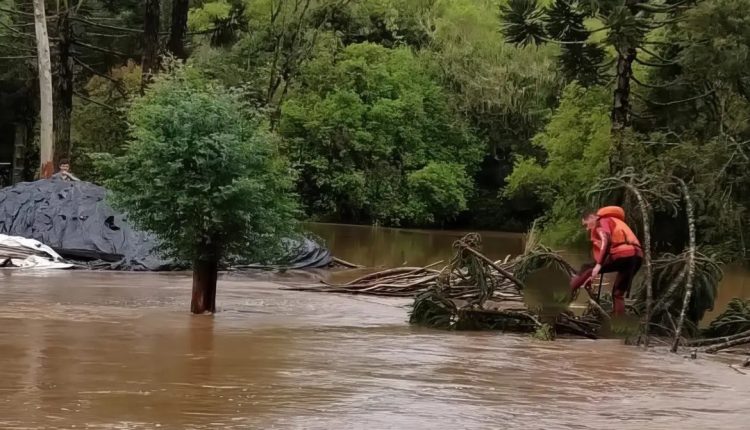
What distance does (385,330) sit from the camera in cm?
1410

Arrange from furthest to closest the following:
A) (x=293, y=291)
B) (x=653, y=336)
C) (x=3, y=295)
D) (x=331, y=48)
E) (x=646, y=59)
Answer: (x=331, y=48)
(x=646, y=59)
(x=293, y=291)
(x=3, y=295)
(x=653, y=336)

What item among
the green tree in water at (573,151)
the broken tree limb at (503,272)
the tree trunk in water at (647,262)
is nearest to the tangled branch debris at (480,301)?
the broken tree limb at (503,272)

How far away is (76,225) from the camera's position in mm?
25156

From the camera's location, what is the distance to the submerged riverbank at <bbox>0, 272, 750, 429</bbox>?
8.16 meters

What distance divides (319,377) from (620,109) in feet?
74.2

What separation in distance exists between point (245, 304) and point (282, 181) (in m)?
3.31

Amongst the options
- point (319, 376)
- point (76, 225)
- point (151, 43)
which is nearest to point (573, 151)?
point (151, 43)

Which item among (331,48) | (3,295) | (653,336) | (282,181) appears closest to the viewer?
(653,336)

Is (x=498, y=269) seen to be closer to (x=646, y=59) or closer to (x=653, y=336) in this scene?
(x=653, y=336)

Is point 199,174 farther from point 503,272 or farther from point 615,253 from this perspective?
point 615,253

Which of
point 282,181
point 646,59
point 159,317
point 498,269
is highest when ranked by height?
point 646,59

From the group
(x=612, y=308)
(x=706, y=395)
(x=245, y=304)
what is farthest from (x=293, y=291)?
(x=706, y=395)

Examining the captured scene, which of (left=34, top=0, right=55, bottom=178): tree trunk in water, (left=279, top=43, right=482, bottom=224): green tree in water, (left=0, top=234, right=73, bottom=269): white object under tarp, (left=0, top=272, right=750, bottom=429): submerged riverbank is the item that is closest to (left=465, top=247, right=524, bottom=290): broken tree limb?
(left=0, top=272, right=750, bottom=429): submerged riverbank

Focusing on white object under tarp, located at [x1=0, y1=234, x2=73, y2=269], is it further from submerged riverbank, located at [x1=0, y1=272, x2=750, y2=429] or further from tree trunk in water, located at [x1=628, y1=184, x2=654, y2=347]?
tree trunk in water, located at [x1=628, y1=184, x2=654, y2=347]
